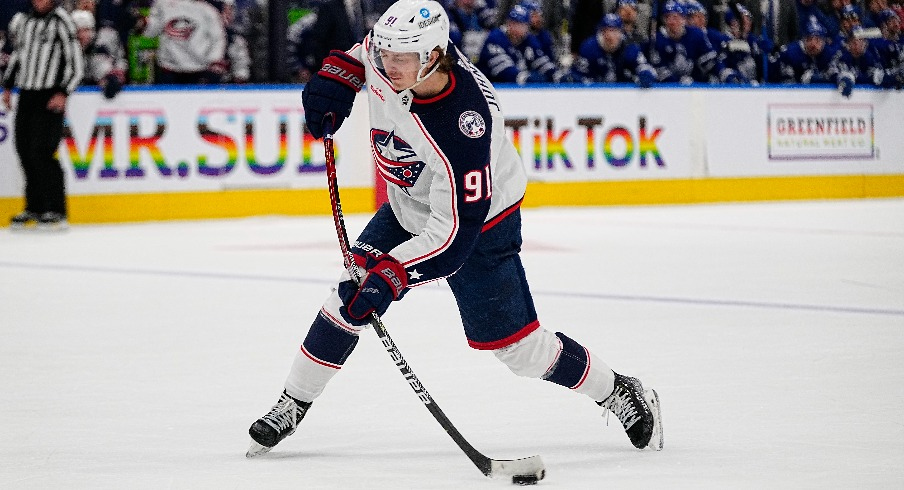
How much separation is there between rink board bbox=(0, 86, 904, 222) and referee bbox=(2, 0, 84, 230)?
32 centimetres

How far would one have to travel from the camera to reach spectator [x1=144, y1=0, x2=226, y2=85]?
9492 mm

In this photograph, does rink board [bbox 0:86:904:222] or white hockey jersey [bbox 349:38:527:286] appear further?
rink board [bbox 0:86:904:222]

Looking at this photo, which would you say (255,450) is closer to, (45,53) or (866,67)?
(45,53)

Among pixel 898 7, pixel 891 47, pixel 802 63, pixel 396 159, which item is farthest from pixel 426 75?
pixel 898 7

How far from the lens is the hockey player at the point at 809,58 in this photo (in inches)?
464

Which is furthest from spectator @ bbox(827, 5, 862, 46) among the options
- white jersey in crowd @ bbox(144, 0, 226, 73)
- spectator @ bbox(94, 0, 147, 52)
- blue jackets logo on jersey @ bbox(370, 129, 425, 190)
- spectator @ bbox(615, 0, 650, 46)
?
blue jackets logo on jersey @ bbox(370, 129, 425, 190)

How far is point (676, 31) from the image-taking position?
11.2 m

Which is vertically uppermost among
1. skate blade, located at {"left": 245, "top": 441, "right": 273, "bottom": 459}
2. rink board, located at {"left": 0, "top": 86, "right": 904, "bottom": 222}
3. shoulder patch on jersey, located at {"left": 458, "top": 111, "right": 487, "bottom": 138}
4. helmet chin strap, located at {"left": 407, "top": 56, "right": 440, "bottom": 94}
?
helmet chin strap, located at {"left": 407, "top": 56, "right": 440, "bottom": 94}

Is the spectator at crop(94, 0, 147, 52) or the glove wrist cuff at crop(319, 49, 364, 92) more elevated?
A: the glove wrist cuff at crop(319, 49, 364, 92)

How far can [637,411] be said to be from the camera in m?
3.11

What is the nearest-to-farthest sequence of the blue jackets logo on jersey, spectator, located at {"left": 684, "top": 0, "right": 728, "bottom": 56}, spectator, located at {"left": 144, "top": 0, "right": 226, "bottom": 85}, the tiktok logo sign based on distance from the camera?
1. the blue jackets logo on jersey
2. the tiktok logo sign
3. spectator, located at {"left": 144, "top": 0, "right": 226, "bottom": 85}
4. spectator, located at {"left": 684, "top": 0, "right": 728, "bottom": 56}

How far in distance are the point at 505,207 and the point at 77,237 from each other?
602 cm

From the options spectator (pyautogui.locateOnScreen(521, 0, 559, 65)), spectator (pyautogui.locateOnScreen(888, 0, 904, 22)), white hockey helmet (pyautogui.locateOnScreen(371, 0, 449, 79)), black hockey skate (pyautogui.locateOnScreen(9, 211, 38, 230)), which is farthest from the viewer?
spectator (pyautogui.locateOnScreen(888, 0, 904, 22))

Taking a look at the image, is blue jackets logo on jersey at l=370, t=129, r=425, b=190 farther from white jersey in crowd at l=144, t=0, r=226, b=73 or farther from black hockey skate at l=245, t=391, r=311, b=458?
white jersey in crowd at l=144, t=0, r=226, b=73
